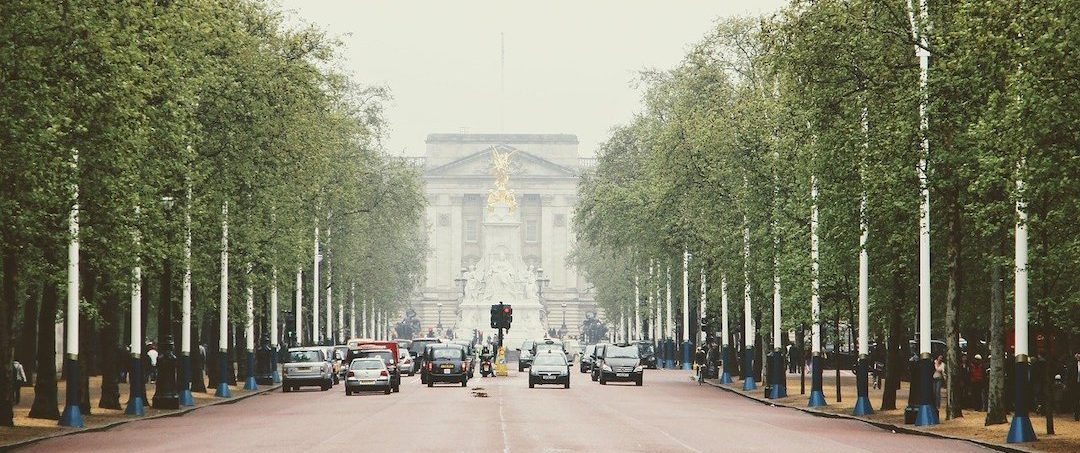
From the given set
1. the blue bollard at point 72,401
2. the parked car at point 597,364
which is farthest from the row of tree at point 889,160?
the blue bollard at point 72,401

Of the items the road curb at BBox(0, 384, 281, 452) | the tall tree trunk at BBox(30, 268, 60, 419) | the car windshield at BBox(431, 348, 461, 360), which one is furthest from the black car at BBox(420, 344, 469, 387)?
the tall tree trunk at BBox(30, 268, 60, 419)

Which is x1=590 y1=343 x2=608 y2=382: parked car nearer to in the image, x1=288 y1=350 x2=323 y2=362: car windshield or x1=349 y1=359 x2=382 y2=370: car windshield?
x1=288 y1=350 x2=323 y2=362: car windshield

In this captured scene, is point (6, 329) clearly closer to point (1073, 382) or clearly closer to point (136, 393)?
point (136, 393)

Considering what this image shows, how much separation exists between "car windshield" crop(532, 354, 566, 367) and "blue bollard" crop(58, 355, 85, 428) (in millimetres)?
32841

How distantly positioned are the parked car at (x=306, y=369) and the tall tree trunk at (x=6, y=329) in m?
31.7

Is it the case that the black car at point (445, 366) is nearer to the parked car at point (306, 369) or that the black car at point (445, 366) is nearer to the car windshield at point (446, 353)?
the car windshield at point (446, 353)

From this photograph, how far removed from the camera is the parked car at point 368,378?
65.5 metres

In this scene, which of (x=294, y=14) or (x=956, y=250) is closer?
(x=956, y=250)

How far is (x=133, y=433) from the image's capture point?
3947cm

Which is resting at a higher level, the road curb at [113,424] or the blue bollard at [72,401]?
the blue bollard at [72,401]

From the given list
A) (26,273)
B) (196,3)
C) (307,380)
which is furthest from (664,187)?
(26,273)

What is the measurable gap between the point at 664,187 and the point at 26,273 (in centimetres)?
3880

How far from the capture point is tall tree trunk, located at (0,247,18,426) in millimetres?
39000

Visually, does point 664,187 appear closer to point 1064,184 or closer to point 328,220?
point 328,220
